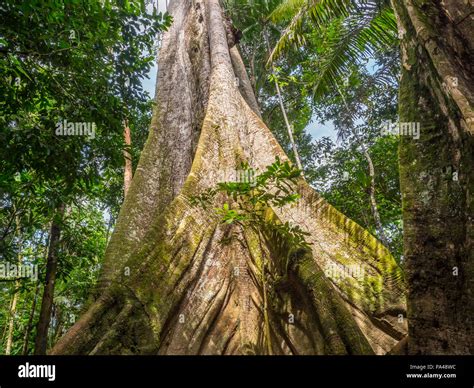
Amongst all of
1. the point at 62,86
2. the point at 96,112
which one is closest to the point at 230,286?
the point at 96,112

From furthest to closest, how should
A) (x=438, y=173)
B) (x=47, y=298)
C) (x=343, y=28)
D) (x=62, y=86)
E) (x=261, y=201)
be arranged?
(x=343, y=28) → (x=47, y=298) → (x=62, y=86) → (x=261, y=201) → (x=438, y=173)

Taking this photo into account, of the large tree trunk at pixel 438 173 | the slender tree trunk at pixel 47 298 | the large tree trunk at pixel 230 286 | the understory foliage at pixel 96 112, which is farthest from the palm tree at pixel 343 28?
the slender tree trunk at pixel 47 298

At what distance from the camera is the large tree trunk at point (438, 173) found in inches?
55.4

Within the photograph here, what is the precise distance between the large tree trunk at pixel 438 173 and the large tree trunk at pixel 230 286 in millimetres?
623

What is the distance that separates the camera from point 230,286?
7.85ft

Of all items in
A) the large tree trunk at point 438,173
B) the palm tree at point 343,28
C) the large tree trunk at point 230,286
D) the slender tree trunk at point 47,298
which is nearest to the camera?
the large tree trunk at point 438,173

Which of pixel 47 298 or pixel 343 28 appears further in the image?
pixel 343 28

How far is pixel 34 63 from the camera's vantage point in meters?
2.96

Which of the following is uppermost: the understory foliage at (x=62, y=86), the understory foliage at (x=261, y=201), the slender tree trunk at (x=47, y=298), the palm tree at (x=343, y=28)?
the palm tree at (x=343, y=28)

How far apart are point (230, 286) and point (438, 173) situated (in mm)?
1484

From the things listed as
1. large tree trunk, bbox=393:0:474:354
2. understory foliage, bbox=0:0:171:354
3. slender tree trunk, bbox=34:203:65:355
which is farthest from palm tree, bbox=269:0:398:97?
slender tree trunk, bbox=34:203:65:355

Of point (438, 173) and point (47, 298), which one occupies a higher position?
point (438, 173)

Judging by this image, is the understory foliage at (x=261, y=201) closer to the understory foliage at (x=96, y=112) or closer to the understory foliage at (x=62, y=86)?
the understory foliage at (x=96, y=112)

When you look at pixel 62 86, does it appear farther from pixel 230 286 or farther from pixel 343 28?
pixel 343 28
